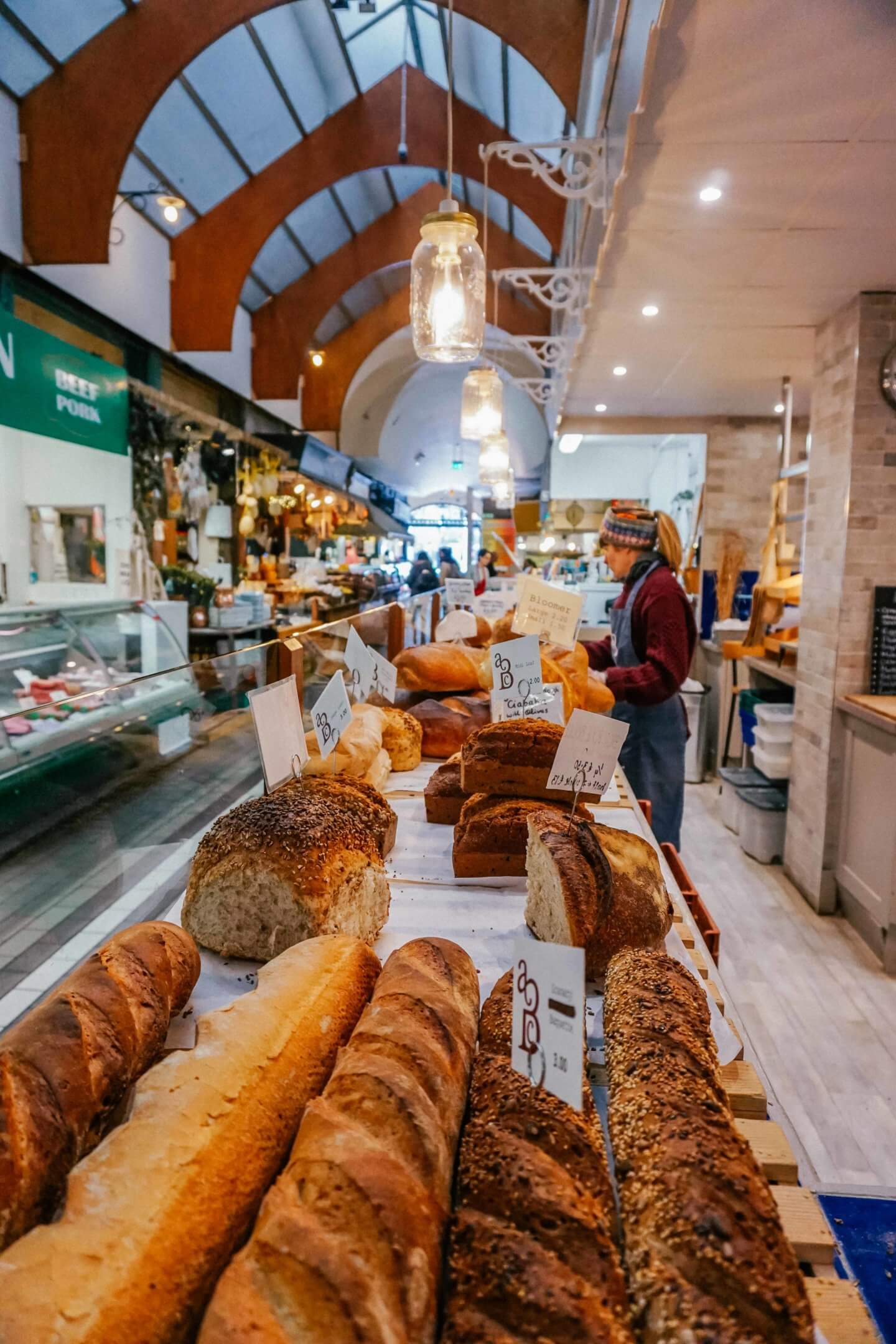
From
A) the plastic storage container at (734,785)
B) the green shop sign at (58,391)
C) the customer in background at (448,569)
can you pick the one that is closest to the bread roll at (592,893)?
the plastic storage container at (734,785)

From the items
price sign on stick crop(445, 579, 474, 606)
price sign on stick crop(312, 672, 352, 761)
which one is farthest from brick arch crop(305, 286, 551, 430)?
price sign on stick crop(312, 672, 352, 761)

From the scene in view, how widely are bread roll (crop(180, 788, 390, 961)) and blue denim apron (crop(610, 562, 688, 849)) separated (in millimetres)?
2529

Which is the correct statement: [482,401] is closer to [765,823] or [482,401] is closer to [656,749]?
[656,749]

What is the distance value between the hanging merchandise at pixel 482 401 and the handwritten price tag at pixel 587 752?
13.0 ft

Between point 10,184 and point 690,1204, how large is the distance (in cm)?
618

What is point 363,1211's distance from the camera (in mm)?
722

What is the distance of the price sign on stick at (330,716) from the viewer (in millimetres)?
1782

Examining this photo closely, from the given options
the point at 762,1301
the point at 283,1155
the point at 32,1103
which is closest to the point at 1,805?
the point at 32,1103

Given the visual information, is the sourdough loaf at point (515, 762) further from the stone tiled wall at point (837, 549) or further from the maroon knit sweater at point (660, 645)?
the stone tiled wall at point (837, 549)

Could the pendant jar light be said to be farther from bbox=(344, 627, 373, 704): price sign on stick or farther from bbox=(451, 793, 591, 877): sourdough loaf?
bbox=(451, 793, 591, 877): sourdough loaf

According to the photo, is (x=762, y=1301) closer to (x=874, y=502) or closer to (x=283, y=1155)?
(x=283, y=1155)

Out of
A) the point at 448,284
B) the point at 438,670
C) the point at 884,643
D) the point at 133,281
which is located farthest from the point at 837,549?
the point at 133,281

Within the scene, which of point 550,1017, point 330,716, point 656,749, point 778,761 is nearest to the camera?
point 550,1017

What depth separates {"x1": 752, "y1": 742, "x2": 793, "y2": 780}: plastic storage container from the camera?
512cm
